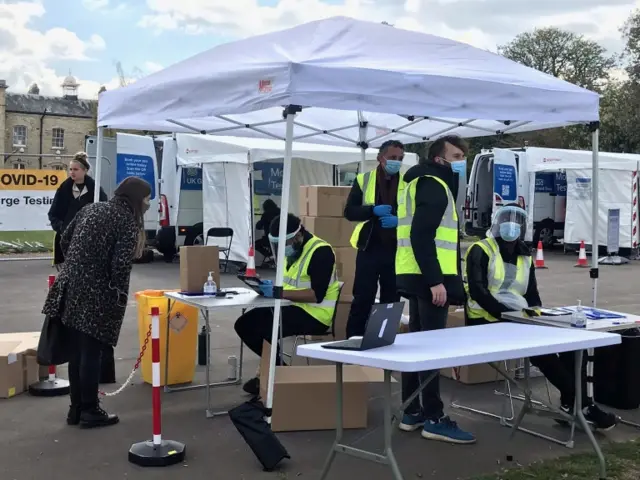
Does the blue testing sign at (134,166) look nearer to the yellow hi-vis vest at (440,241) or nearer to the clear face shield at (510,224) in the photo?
the clear face shield at (510,224)

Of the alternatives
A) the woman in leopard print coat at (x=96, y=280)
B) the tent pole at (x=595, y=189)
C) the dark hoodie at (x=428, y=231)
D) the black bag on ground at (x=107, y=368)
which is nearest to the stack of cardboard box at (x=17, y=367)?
the black bag on ground at (x=107, y=368)

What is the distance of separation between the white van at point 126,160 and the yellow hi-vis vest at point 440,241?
9802 millimetres

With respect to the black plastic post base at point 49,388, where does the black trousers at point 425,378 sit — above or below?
above

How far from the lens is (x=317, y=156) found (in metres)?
12.2

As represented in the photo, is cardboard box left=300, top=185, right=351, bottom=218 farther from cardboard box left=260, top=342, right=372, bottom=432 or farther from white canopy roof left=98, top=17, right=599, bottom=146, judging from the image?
cardboard box left=260, top=342, right=372, bottom=432

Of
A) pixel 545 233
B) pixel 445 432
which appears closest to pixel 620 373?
pixel 445 432

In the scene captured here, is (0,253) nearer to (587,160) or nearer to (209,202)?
(209,202)

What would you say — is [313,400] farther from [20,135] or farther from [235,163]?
[20,135]

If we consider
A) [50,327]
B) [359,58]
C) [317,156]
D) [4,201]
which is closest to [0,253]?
[4,201]

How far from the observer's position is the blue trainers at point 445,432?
4.51 metres

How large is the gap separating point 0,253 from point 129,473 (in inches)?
550

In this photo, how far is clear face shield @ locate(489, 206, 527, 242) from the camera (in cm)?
502

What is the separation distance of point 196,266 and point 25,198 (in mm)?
11480

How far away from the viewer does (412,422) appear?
473cm
